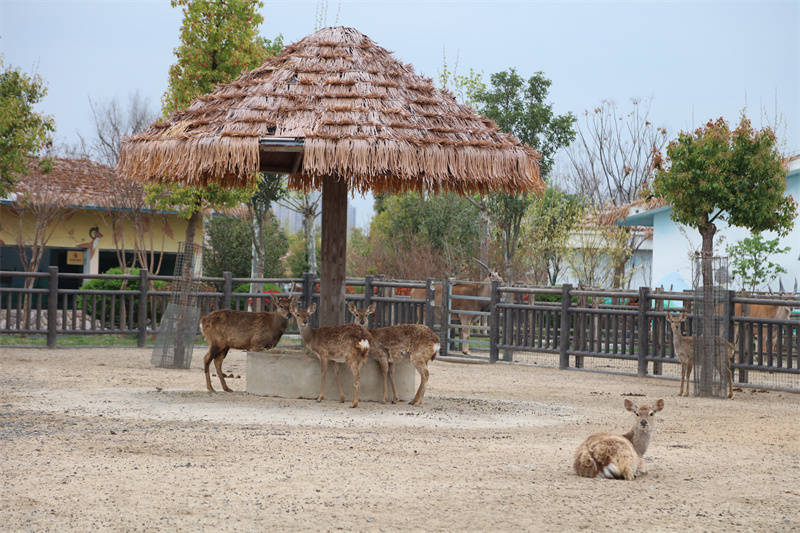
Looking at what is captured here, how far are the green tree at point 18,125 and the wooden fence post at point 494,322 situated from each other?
9514 mm

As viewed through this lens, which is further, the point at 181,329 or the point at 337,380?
the point at 181,329

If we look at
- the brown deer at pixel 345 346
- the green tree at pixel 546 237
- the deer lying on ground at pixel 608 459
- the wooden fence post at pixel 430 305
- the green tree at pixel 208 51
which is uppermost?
the green tree at pixel 208 51

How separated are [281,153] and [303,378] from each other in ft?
9.40

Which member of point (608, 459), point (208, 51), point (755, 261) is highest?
point (208, 51)

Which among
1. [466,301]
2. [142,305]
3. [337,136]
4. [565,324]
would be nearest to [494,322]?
[565,324]

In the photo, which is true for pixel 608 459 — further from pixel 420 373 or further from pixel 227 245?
pixel 227 245

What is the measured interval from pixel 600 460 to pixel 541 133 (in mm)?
19792

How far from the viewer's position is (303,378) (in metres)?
11.1

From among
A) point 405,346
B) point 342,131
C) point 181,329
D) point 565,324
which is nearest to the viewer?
point 342,131

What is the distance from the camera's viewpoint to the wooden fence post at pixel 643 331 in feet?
51.5

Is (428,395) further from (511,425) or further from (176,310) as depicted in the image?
(176,310)

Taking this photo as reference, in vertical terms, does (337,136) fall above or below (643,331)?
above

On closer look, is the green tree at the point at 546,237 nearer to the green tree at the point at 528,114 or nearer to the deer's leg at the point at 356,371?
the green tree at the point at 528,114

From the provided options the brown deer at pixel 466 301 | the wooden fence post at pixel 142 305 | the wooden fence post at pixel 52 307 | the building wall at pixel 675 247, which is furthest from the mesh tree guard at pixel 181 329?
the building wall at pixel 675 247
